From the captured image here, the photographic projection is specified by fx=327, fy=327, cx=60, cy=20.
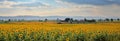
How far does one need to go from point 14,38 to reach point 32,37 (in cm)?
103

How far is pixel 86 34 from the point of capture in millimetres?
18750

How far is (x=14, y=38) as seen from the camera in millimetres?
16031

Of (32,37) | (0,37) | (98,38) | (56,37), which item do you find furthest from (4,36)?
(98,38)

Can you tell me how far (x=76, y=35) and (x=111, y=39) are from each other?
2283 millimetres

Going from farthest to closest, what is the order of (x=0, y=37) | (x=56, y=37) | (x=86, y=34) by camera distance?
(x=86, y=34)
(x=56, y=37)
(x=0, y=37)

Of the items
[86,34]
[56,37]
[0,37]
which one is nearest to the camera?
[0,37]

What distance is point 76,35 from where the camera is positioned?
1814 cm

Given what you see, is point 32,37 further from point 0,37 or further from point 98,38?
point 98,38

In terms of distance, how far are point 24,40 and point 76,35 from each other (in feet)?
11.1

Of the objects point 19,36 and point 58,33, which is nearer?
point 19,36

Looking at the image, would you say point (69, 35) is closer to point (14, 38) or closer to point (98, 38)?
point (98, 38)

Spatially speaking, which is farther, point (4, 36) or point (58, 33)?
point (58, 33)

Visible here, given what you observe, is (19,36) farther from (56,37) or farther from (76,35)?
(76,35)

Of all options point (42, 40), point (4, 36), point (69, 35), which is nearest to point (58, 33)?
point (69, 35)
